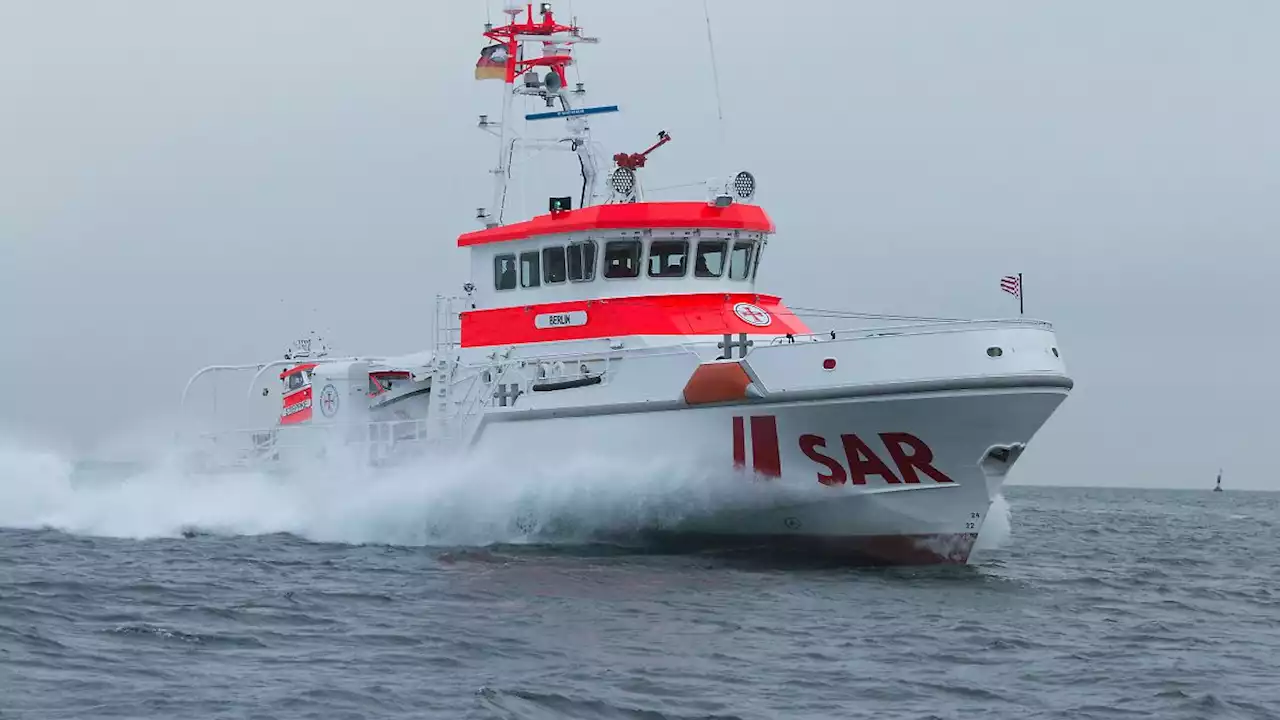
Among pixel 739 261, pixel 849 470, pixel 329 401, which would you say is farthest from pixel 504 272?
pixel 849 470

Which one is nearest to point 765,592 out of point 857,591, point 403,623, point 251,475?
point 857,591

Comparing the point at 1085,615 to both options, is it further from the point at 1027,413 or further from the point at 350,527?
the point at 350,527

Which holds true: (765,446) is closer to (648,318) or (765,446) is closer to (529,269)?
(648,318)

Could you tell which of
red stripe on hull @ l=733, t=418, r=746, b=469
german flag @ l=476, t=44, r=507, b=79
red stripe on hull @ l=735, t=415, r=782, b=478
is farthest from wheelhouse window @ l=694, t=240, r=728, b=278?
german flag @ l=476, t=44, r=507, b=79

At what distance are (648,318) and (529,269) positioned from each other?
81.4 inches

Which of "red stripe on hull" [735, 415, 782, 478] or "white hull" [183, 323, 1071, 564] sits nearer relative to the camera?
"white hull" [183, 323, 1071, 564]

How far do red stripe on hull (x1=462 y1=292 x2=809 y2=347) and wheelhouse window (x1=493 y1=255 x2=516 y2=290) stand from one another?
1.06ft

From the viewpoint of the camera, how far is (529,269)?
20266 mm

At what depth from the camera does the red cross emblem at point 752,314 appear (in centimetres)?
1958

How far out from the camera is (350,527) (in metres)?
21.1

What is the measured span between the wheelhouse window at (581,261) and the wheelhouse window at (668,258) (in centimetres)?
75

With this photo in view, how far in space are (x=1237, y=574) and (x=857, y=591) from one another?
7.41 metres

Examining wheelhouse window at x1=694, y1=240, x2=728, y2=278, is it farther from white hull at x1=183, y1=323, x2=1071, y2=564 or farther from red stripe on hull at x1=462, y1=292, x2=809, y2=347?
white hull at x1=183, y1=323, x2=1071, y2=564

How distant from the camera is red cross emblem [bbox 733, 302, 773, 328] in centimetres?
1958
